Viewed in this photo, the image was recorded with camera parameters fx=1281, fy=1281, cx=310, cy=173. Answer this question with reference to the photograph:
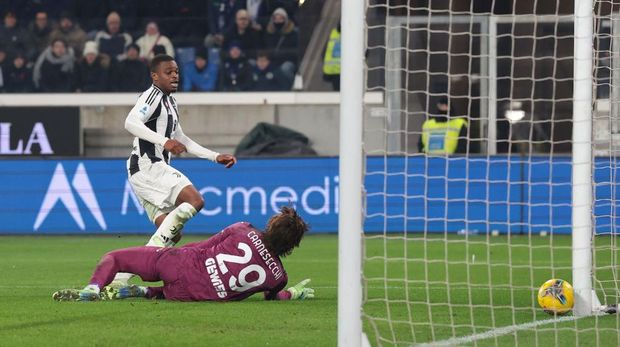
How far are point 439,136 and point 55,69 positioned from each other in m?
7.85

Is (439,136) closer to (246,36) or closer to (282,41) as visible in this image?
(282,41)

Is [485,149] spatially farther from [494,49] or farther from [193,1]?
[193,1]

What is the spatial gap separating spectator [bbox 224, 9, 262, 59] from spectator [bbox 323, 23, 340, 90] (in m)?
1.29

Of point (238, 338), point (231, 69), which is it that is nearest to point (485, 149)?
point (231, 69)

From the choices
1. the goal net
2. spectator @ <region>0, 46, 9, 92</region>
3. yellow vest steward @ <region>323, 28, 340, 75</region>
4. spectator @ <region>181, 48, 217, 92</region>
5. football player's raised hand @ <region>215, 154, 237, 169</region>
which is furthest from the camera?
spectator @ <region>0, 46, 9, 92</region>

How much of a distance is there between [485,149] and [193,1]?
6422 millimetres

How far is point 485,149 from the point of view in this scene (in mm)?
19094

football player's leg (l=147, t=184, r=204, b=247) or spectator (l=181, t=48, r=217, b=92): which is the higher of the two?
spectator (l=181, t=48, r=217, b=92)

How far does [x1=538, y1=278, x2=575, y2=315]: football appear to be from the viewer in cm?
854

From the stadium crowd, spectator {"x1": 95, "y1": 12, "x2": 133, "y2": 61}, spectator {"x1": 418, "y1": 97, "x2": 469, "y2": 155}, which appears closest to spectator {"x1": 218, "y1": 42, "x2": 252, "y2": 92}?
the stadium crowd

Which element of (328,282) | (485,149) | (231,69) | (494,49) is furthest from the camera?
(231,69)

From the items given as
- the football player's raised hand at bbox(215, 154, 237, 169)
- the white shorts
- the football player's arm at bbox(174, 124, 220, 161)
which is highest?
the football player's arm at bbox(174, 124, 220, 161)

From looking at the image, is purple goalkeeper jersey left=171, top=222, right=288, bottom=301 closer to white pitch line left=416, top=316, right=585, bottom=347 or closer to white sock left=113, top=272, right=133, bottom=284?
white sock left=113, top=272, right=133, bottom=284

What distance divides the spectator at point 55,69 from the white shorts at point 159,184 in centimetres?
1235
